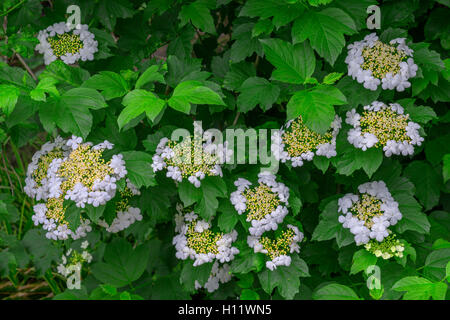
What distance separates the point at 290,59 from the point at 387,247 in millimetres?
925

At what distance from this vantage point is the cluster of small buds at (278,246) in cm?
198

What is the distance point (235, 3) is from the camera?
275 centimetres

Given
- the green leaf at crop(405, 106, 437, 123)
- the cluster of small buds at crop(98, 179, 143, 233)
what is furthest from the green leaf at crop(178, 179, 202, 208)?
the green leaf at crop(405, 106, 437, 123)

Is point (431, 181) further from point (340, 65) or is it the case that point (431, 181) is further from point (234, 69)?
point (234, 69)

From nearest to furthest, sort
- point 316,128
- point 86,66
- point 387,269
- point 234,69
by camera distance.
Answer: point 316,128 < point 387,269 < point 234,69 < point 86,66

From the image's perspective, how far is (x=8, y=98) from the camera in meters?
1.70

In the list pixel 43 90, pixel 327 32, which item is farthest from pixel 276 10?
pixel 43 90

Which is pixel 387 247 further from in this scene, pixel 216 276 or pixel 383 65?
pixel 216 276

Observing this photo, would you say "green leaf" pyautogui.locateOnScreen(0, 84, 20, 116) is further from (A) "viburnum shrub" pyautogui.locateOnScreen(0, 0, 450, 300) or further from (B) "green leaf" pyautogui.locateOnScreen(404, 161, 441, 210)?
(B) "green leaf" pyautogui.locateOnScreen(404, 161, 441, 210)

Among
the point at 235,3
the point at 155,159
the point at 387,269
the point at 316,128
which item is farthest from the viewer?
the point at 235,3

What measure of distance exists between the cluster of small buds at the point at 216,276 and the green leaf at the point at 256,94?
93cm

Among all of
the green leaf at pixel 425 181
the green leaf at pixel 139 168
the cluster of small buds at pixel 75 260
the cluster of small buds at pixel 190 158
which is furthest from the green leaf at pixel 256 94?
the cluster of small buds at pixel 75 260

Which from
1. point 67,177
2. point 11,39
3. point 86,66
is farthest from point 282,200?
point 11,39

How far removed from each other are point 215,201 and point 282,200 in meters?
0.30
